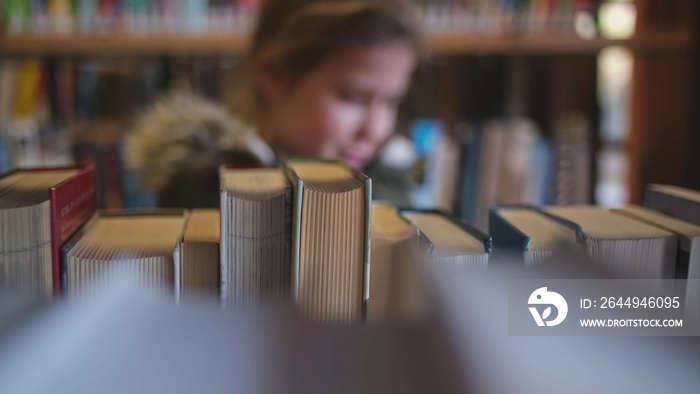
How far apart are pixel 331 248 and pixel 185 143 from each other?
2.56ft

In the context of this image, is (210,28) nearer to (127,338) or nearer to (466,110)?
(466,110)

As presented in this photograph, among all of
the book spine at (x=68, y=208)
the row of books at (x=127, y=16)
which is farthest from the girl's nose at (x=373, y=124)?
the book spine at (x=68, y=208)

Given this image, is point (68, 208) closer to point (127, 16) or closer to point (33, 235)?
point (33, 235)

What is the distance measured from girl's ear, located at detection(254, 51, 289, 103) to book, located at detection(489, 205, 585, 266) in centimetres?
76

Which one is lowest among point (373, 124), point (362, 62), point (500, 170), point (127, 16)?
point (500, 170)

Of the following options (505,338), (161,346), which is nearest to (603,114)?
(505,338)

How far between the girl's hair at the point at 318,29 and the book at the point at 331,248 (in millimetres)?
780

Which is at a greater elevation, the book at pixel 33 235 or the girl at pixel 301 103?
the girl at pixel 301 103

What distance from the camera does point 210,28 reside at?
63.8 inches

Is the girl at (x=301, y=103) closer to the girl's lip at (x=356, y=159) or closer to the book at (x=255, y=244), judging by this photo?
the girl's lip at (x=356, y=159)

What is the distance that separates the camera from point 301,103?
1.20 m

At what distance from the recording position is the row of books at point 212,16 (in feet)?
5.21

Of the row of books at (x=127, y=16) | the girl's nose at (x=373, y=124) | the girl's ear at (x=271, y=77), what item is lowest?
the girl's nose at (x=373, y=124)

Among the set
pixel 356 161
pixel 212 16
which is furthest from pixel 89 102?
pixel 356 161
